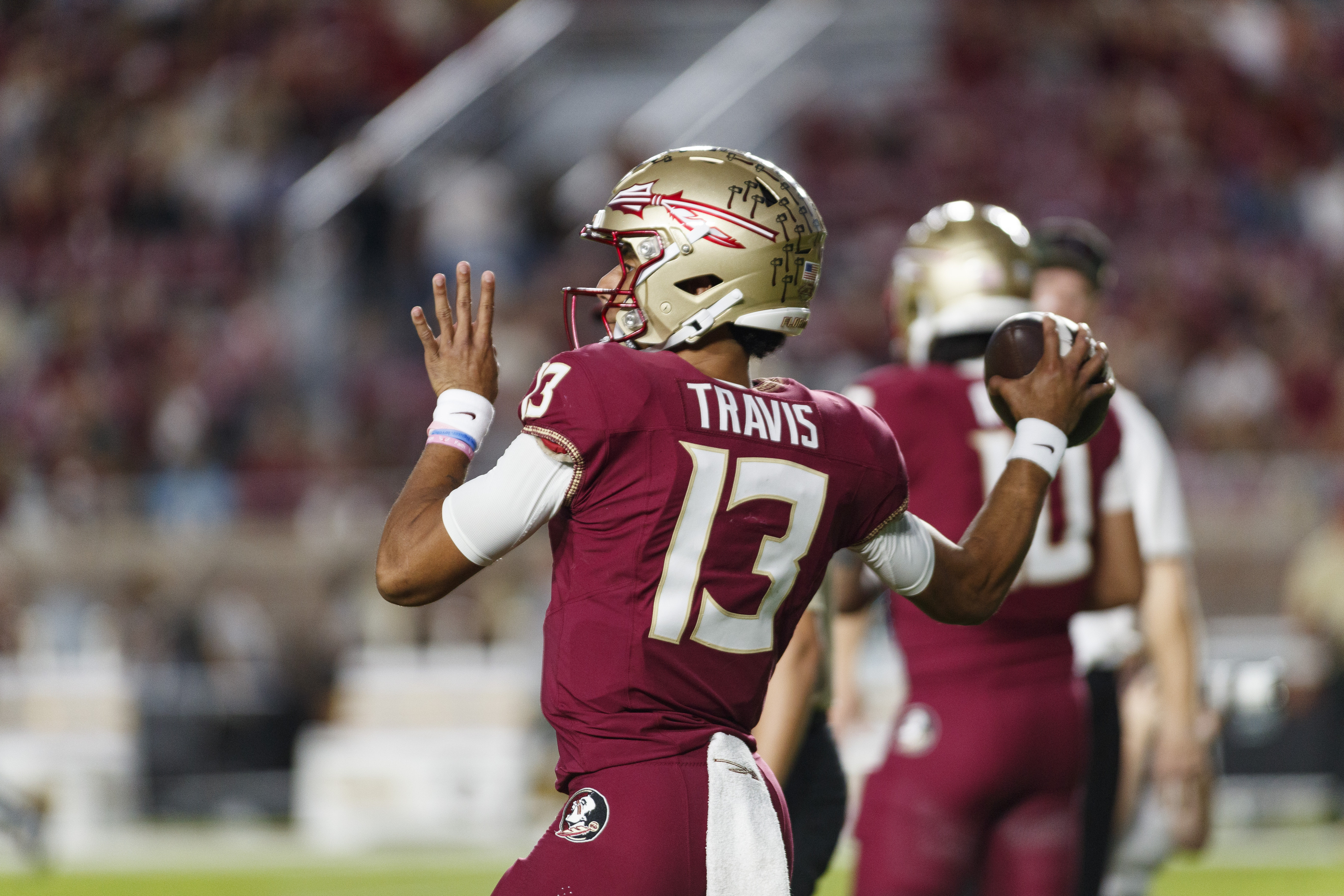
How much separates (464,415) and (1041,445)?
966 millimetres

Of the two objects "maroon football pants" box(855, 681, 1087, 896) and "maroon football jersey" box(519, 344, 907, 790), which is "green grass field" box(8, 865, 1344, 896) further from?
"maroon football jersey" box(519, 344, 907, 790)

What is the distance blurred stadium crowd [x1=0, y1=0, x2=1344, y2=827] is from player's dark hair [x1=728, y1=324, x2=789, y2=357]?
8567 millimetres

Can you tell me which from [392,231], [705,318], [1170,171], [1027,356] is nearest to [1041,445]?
[1027,356]

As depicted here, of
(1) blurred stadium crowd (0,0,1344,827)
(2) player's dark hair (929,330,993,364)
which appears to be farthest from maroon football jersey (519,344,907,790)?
(1) blurred stadium crowd (0,0,1344,827)

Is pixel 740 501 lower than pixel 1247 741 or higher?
higher

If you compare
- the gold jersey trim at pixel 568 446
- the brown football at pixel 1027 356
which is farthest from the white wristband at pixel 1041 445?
the gold jersey trim at pixel 568 446

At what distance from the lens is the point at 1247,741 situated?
11055mm

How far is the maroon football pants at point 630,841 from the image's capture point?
108 inches

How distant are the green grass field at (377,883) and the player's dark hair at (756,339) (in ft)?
19.6

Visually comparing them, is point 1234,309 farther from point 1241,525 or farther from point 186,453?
point 186,453

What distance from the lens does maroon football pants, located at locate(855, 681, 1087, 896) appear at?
3.94m

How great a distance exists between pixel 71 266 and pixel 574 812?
13.6 m

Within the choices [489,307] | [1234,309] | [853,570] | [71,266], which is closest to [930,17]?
[1234,309]

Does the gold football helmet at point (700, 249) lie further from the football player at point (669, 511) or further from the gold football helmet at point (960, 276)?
the gold football helmet at point (960, 276)
